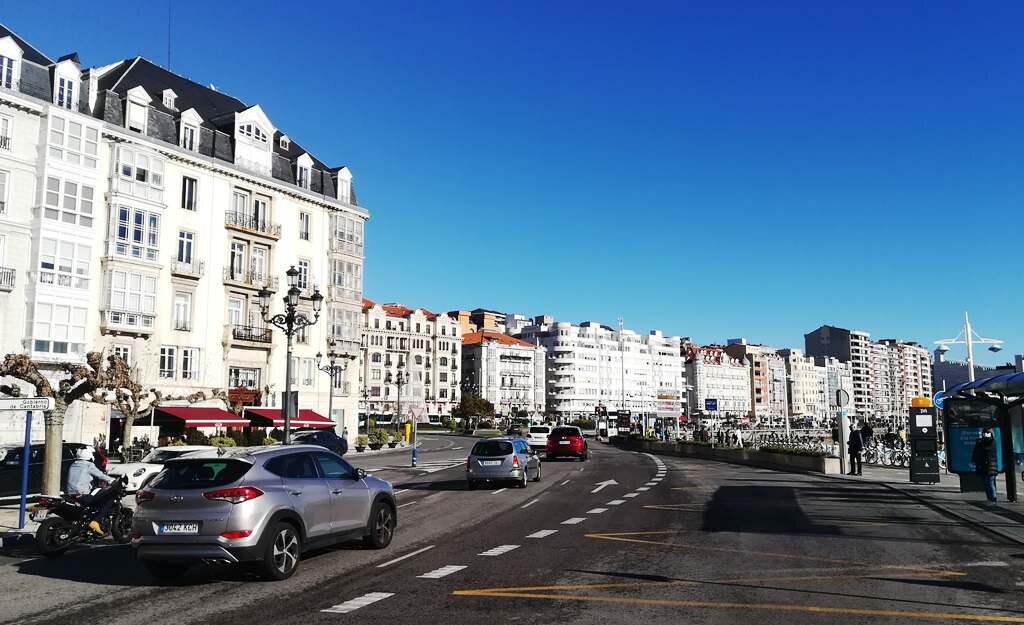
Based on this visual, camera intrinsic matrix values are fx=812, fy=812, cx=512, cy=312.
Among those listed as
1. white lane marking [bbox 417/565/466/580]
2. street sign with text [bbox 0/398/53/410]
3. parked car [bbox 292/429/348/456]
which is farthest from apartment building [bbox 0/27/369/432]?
white lane marking [bbox 417/565/466/580]

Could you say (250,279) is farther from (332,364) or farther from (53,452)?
(53,452)

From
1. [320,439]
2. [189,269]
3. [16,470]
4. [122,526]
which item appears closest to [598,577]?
[122,526]

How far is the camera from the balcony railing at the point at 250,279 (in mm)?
50531

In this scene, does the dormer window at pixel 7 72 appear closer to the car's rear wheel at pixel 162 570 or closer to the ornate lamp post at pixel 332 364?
the ornate lamp post at pixel 332 364

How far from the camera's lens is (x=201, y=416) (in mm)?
43094

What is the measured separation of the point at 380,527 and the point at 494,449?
1230 centimetres

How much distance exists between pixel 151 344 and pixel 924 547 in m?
42.4

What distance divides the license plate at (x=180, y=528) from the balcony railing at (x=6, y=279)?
34.4 meters

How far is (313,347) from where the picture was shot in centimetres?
5678

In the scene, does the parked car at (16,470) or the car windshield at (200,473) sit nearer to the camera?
the car windshield at (200,473)

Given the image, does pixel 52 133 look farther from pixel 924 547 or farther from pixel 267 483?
pixel 924 547

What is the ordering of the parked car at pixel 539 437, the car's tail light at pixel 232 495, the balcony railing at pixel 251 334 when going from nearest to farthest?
the car's tail light at pixel 232 495
the balcony railing at pixel 251 334
the parked car at pixel 539 437

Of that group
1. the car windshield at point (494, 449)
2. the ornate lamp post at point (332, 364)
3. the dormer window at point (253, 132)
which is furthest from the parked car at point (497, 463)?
the dormer window at point (253, 132)

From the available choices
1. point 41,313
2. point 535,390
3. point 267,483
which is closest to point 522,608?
point 267,483
